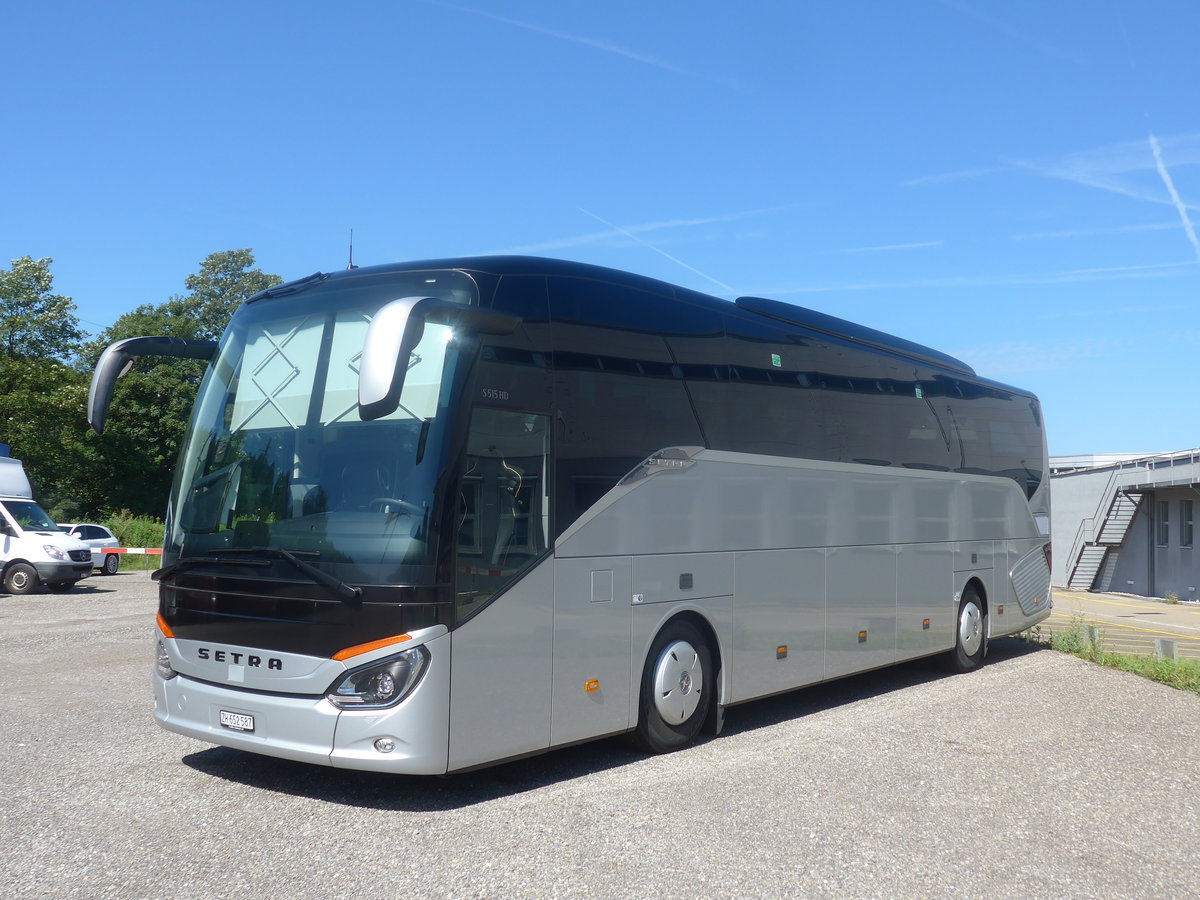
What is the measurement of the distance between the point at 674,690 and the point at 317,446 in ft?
10.9

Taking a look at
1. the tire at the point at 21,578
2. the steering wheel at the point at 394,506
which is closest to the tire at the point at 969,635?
the steering wheel at the point at 394,506

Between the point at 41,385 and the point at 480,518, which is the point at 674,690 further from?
the point at 41,385

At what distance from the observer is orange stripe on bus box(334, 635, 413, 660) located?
20.9ft

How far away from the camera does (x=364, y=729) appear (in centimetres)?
644

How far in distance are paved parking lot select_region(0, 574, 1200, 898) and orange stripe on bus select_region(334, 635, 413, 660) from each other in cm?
93

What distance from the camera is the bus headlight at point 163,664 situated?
7438 mm

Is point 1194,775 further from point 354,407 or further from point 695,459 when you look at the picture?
point 354,407

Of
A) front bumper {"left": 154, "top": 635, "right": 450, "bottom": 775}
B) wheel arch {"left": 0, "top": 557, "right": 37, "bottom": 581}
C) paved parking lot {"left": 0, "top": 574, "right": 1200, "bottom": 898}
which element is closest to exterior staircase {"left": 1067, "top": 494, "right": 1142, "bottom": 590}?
paved parking lot {"left": 0, "top": 574, "right": 1200, "bottom": 898}

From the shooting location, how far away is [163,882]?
5312 mm

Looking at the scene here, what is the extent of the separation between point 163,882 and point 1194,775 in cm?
690

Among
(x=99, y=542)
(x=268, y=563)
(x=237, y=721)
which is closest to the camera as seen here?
(x=268, y=563)

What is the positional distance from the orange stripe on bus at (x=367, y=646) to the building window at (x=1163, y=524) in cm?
4523

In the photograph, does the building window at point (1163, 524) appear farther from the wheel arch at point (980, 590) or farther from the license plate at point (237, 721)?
the license plate at point (237, 721)

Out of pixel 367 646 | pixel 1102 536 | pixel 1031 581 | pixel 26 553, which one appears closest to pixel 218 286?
pixel 26 553
